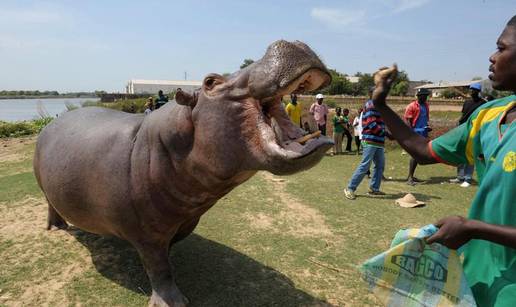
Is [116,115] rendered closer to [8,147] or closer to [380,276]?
[380,276]

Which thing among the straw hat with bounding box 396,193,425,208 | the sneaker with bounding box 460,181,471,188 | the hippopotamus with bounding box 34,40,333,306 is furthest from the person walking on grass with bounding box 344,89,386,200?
the hippopotamus with bounding box 34,40,333,306

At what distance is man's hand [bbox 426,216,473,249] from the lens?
5.48ft

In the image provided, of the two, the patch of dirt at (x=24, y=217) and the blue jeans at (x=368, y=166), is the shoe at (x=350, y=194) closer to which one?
the blue jeans at (x=368, y=166)

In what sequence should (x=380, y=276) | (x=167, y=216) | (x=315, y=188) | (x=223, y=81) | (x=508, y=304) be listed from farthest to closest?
1. (x=315, y=188)
2. (x=167, y=216)
3. (x=223, y=81)
4. (x=380, y=276)
5. (x=508, y=304)

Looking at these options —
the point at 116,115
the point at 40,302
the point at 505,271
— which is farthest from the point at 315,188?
the point at 505,271

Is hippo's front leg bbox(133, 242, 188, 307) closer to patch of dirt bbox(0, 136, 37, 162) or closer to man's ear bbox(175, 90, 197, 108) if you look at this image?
man's ear bbox(175, 90, 197, 108)

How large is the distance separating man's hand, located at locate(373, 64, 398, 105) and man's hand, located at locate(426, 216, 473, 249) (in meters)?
0.73

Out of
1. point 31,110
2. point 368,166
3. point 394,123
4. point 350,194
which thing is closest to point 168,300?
point 394,123

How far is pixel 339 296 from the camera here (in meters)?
3.62

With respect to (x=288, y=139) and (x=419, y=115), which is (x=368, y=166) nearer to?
(x=419, y=115)

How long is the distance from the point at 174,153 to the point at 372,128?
4750 mm

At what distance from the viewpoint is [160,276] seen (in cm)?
340

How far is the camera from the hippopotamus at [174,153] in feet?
7.14

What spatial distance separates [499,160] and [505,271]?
495mm
